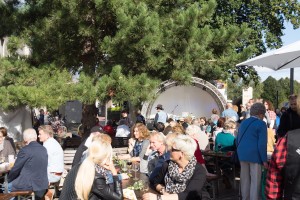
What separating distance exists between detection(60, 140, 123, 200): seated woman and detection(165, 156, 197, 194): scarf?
1.47 ft

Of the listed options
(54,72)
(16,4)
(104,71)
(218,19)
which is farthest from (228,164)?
(218,19)

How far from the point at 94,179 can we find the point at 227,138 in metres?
6.10

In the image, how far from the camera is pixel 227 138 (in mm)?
9828

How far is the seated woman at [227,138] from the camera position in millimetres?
9734

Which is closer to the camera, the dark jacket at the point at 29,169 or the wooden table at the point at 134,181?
the wooden table at the point at 134,181

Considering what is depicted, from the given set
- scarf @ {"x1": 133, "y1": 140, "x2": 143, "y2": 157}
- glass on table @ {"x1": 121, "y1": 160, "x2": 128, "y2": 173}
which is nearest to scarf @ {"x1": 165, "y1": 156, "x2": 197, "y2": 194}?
glass on table @ {"x1": 121, "y1": 160, "x2": 128, "y2": 173}

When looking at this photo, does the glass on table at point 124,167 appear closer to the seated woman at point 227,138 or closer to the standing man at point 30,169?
the standing man at point 30,169

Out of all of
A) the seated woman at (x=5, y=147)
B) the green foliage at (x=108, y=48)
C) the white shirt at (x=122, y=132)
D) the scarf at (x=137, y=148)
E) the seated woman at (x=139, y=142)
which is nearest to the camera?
the seated woman at (x=139, y=142)

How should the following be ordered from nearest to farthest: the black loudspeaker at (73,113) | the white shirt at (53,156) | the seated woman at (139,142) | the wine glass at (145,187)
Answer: the wine glass at (145,187), the white shirt at (53,156), the seated woman at (139,142), the black loudspeaker at (73,113)

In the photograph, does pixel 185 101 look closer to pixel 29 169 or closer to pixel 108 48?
pixel 108 48

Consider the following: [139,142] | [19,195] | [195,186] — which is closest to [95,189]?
[195,186]

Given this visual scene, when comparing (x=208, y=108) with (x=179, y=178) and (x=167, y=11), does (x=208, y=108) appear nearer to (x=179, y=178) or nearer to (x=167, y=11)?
(x=167, y=11)

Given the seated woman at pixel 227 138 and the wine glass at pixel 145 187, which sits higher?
the seated woman at pixel 227 138

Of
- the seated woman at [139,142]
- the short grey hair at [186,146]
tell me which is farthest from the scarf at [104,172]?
the seated woman at [139,142]
